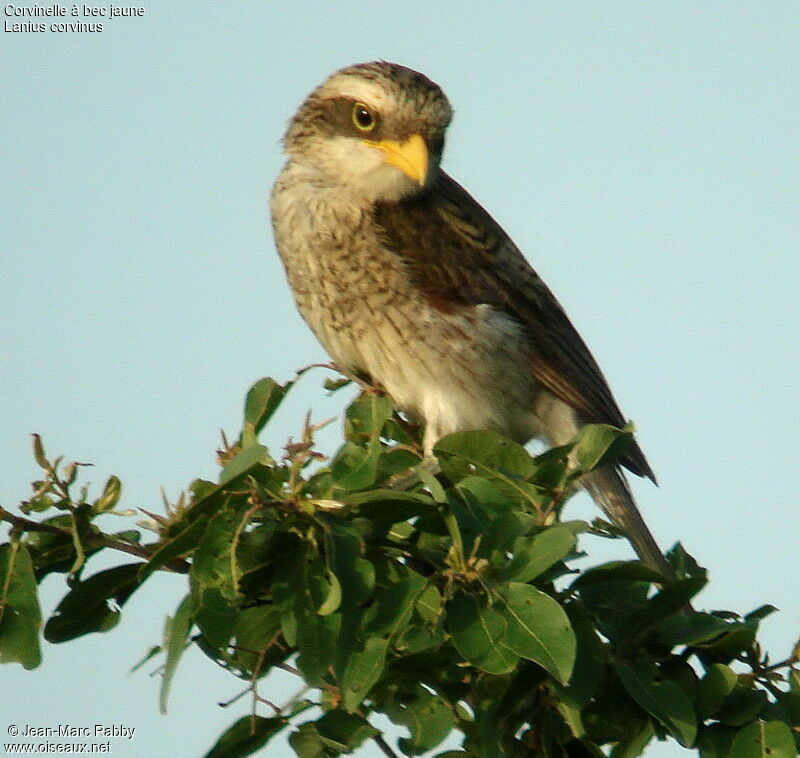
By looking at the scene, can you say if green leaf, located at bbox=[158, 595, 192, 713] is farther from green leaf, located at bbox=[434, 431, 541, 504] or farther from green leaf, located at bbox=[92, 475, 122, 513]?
green leaf, located at bbox=[434, 431, 541, 504]

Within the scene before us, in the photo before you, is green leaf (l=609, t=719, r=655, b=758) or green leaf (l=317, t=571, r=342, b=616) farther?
green leaf (l=609, t=719, r=655, b=758)

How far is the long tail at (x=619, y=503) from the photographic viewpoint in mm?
5555

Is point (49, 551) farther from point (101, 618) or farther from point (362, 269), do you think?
point (362, 269)

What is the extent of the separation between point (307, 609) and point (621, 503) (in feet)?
9.89

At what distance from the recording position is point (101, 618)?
3.27m

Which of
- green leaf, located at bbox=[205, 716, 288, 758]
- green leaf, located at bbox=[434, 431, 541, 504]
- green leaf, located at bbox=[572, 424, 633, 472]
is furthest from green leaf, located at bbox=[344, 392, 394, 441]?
green leaf, located at bbox=[205, 716, 288, 758]

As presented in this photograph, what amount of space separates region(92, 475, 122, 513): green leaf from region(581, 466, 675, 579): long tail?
2.89 meters

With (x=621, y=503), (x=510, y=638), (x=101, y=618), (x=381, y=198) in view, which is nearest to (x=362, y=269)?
(x=381, y=198)

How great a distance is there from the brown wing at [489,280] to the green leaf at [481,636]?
2.66m

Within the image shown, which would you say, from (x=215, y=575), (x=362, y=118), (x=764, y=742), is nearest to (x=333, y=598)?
(x=215, y=575)

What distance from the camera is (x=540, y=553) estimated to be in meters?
2.93

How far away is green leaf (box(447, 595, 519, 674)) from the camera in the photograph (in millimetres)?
2824

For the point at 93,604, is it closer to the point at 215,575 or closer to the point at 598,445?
the point at 215,575

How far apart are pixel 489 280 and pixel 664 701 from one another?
2.90 m
